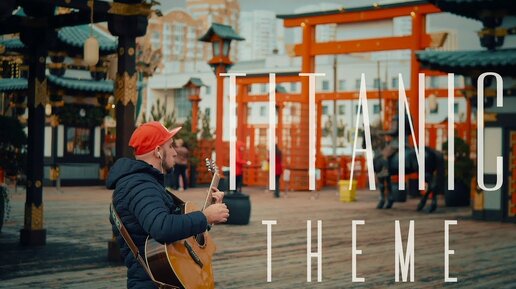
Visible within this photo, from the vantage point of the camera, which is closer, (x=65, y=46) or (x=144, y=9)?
(x=144, y=9)

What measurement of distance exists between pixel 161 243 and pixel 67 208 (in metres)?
16.1

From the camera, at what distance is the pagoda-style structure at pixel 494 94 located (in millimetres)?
19547

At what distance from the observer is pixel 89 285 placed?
30.2 ft

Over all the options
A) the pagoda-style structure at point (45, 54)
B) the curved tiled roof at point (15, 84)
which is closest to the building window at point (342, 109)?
the curved tiled roof at point (15, 84)

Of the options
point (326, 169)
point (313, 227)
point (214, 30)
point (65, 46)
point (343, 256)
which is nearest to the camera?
point (343, 256)

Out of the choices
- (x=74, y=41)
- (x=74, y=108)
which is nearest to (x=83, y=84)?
(x=74, y=108)

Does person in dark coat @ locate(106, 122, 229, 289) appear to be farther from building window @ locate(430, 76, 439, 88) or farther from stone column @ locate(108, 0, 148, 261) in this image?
building window @ locate(430, 76, 439, 88)

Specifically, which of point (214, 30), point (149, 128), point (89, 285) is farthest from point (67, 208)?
point (149, 128)

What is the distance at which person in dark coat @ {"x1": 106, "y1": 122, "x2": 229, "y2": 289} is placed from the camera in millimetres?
4363

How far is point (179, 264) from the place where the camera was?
4410 mm

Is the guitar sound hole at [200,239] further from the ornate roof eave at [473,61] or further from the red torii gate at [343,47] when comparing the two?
the red torii gate at [343,47]

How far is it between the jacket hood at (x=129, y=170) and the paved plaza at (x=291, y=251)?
4719mm

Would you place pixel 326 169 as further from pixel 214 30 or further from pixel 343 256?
pixel 343 256

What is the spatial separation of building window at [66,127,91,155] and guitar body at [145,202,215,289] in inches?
1105
